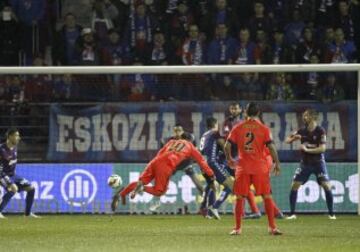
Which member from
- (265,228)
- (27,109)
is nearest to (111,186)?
(27,109)

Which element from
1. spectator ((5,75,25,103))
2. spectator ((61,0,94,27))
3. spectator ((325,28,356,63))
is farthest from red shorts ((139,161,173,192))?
spectator ((61,0,94,27))

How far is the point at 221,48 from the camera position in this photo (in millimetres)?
23234

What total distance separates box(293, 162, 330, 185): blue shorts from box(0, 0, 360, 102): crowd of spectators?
6.14 feet

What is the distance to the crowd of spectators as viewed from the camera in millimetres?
21281

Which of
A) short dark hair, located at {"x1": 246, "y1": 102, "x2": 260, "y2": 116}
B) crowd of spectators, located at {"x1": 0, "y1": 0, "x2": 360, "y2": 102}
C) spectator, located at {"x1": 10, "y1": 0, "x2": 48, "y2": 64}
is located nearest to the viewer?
short dark hair, located at {"x1": 246, "y1": 102, "x2": 260, "y2": 116}

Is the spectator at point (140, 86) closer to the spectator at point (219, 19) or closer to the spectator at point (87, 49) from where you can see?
the spectator at point (87, 49)

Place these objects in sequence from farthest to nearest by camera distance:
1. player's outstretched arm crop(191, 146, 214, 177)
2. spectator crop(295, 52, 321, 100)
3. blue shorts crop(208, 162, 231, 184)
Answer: spectator crop(295, 52, 321, 100)
blue shorts crop(208, 162, 231, 184)
player's outstretched arm crop(191, 146, 214, 177)

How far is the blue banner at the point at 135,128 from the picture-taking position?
2116 cm

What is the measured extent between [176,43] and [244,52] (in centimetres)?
152

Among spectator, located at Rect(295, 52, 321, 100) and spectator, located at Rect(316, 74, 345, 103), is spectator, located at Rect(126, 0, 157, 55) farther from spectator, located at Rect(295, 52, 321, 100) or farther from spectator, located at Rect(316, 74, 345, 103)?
spectator, located at Rect(316, 74, 345, 103)

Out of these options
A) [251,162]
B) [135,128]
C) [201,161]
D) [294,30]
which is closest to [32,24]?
[135,128]

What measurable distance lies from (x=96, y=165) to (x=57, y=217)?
142 cm

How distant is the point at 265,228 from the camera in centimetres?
1692

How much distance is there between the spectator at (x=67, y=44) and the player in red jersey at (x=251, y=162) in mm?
9187
